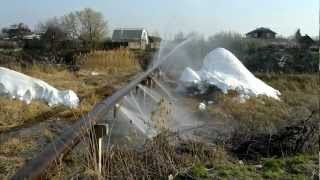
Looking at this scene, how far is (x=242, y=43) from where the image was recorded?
2889 centimetres

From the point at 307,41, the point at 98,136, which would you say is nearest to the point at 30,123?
the point at 98,136

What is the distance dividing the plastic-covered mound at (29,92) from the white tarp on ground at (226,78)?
427 centimetres

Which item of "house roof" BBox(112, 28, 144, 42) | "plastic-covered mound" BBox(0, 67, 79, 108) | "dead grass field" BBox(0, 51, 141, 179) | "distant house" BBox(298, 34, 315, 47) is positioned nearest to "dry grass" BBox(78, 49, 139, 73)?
"dead grass field" BBox(0, 51, 141, 179)

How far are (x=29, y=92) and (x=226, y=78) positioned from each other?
589cm

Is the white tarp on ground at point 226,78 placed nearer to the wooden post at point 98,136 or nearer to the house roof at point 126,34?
the wooden post at point 98,136

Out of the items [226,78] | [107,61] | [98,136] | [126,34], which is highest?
[98,136]

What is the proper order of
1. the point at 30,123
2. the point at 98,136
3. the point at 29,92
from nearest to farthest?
the point at 98,136 → the point at 30,123 → the point at 29,92

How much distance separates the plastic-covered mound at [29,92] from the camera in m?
10.8

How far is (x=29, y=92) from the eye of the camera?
437 inches

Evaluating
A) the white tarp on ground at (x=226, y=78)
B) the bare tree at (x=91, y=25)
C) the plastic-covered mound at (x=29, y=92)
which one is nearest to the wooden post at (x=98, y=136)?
the plastic-covered mound at (x=29, y=92)

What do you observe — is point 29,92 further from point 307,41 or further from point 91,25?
point 91,25

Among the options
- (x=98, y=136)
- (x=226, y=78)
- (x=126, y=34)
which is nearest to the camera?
(x=98, y=136)

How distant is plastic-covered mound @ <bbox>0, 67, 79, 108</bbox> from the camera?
10.8m

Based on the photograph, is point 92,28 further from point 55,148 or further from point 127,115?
point 55,148
